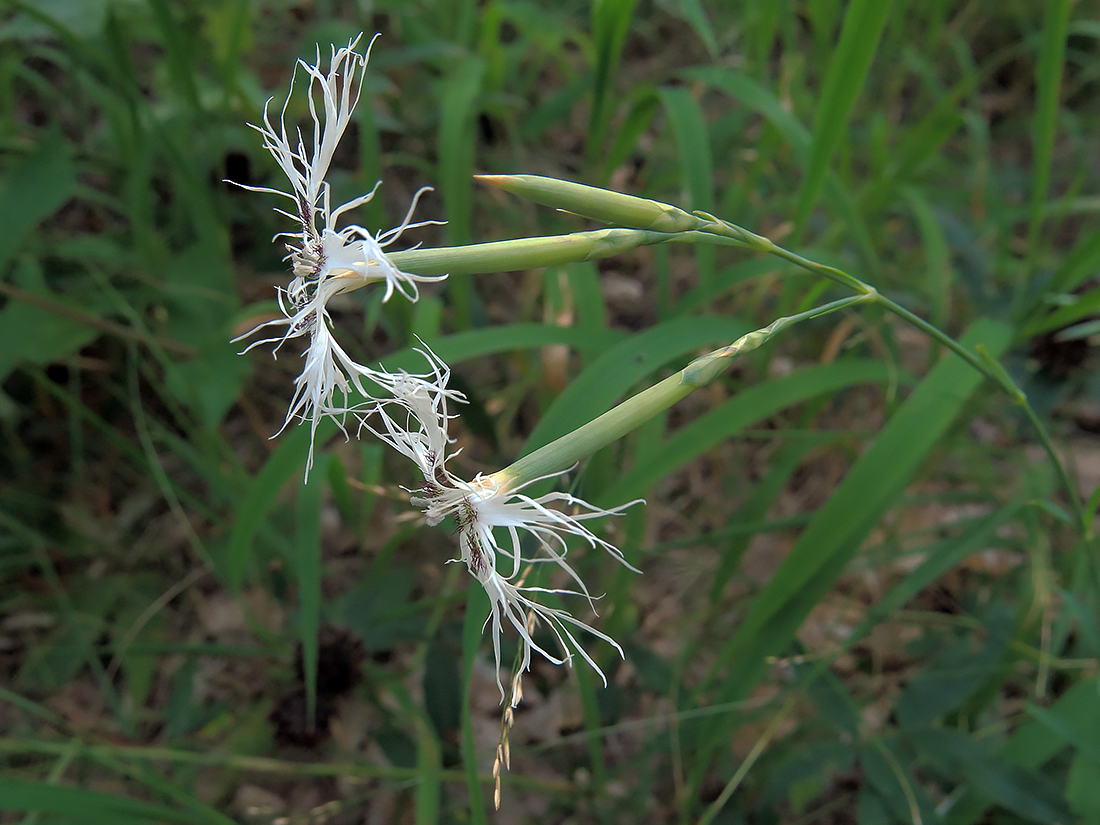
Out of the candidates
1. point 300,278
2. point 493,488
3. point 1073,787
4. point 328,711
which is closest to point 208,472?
point 328,711

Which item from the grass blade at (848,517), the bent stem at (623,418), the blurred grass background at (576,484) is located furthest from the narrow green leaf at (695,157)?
the bent stem at (623,418)

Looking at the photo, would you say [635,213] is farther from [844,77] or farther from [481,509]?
[844,77]

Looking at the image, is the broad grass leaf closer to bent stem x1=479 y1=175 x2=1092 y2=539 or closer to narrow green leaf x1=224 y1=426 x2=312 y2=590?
bent stem x1=479 y1=175 x2=1092 y2=539

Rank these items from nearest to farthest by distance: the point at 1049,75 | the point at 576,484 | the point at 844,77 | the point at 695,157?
the point at 576,484 → the point at 844,77 → the point at 1049,75 → the point at 695,157

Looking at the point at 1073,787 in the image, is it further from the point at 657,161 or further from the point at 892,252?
the point at 657,161

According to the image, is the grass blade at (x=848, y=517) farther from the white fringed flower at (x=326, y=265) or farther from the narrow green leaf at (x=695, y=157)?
the white fringed flower at (x=326, y=265)

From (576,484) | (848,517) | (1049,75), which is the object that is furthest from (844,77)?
(576,484)
